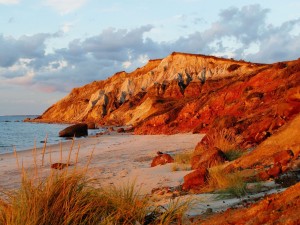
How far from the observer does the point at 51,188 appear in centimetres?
487

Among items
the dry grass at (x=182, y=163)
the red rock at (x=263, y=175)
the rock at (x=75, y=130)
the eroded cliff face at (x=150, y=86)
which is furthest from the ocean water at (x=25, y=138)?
the eroded cliff face at (x=150, y=86)

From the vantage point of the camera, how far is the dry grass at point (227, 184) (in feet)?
21.8

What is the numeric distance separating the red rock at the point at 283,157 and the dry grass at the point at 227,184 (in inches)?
42.2

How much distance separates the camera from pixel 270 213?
4.29 m

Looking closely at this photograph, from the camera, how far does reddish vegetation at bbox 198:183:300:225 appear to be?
4074mm

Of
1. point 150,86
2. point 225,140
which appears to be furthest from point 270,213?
point 150,86

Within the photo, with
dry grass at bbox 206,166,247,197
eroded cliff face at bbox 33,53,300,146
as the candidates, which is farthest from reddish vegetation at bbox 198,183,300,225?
eroded cliff face at bbox 33,53,300,146

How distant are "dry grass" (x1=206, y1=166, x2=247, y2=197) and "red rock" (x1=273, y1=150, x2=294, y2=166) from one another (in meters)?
1.07

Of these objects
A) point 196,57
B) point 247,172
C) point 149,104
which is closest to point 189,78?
point 196,57

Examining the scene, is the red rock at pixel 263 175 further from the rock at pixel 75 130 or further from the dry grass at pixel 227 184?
the rock at pixel 75 130

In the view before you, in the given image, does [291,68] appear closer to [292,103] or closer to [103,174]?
[292,103]

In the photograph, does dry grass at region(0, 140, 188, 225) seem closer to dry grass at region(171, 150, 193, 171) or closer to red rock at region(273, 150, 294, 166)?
red rock at region(273, 150, 294, 166)

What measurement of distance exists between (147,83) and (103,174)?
235 ft

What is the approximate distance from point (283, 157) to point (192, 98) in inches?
1077
